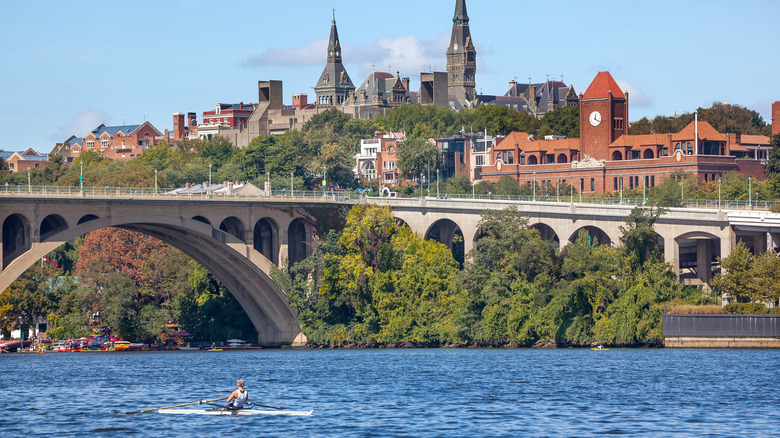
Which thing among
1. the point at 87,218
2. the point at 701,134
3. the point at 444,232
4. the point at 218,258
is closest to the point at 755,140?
the point at 701,134

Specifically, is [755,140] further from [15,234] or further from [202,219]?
[15,234]

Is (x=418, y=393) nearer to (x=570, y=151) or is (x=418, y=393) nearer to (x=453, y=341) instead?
(x=453, y=341)

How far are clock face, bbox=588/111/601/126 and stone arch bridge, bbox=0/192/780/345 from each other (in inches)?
1630

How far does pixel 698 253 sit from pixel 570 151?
58746mm

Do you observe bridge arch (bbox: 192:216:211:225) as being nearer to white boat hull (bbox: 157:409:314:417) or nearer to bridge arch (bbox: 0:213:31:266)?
bridge arch (bbox: 0:213:31:266)

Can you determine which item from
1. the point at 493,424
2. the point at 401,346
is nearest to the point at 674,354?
the point at 401,346

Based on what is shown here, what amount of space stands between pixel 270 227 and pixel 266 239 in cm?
115

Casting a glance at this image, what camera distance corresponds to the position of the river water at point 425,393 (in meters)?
57.6

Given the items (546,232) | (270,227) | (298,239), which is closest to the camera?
(270,227)

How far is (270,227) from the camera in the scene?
123125 millimetres

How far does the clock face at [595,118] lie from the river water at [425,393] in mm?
70346

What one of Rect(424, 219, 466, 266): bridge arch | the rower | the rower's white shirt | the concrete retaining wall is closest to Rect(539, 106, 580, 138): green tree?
Rect(424, 219, 466, 266): bridge arch

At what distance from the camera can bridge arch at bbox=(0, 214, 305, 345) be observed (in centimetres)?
10500

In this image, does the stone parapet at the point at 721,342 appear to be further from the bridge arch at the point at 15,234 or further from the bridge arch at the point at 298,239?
the bridge arch at the point at 15,234
